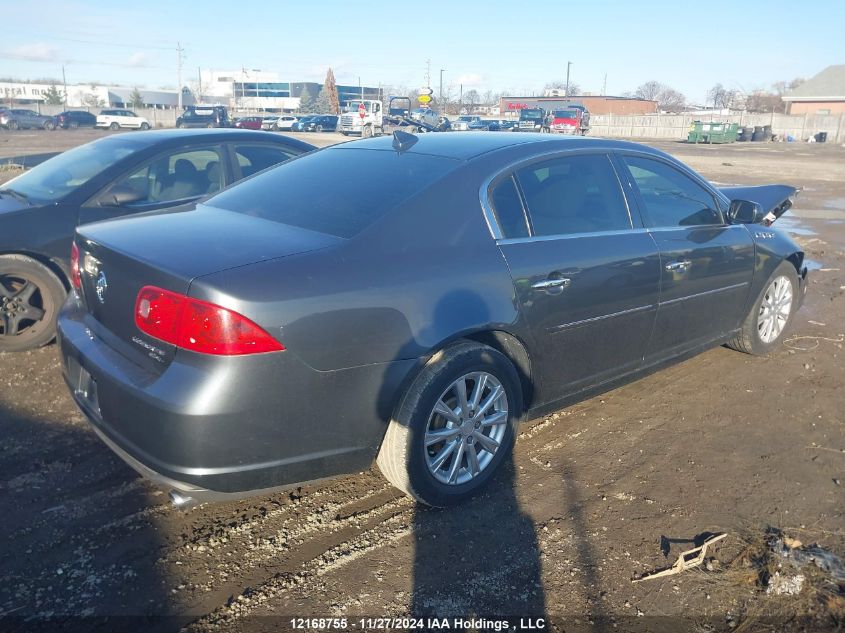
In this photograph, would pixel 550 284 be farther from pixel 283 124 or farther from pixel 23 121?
pixel 23 121

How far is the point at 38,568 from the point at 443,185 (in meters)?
2.37

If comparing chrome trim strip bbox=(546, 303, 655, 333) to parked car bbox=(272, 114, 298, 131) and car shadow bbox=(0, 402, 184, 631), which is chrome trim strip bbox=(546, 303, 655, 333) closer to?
car shadow bbox=(0, 402, 184, 631)

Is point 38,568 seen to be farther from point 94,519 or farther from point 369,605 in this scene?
point 369,605

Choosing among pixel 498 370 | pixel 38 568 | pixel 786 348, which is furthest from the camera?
pixel 786 348

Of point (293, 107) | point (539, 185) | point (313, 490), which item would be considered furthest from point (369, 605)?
point (293, 107)

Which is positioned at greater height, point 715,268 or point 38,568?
point 715,268

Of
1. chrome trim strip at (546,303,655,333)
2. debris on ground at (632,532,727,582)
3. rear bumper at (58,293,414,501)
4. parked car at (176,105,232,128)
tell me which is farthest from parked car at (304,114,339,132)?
debris on ground at (632,532,727,582)

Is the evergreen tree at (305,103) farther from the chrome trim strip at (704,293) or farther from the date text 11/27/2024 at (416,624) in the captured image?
the date text 11/27/2024 at (416,624)

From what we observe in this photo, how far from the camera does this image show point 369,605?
258 cm

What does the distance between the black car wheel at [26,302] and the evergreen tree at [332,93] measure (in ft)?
310

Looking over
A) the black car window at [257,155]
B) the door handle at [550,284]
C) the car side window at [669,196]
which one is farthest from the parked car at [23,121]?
the door handle at [550,284]

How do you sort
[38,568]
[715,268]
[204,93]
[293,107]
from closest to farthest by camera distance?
→ 1. [38,568]
2. [715,268]
3. [293,107]
4. [204,93]

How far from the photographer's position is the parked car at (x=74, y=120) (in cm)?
4897

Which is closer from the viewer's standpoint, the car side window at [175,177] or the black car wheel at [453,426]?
the black car wheel at [453,426]
